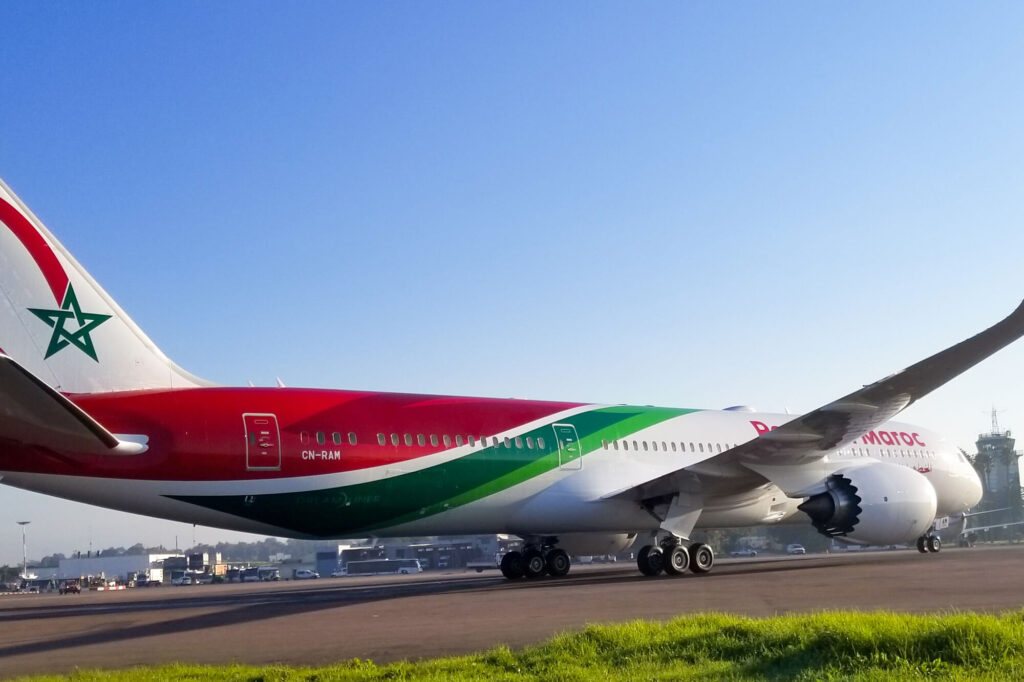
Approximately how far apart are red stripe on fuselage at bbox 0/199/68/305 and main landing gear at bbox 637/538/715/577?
12148 millimetres

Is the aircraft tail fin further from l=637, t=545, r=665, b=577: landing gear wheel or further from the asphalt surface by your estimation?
l=637, t=545, r=665, b=577: landing gear wheel

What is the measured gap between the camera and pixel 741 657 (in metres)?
7.58

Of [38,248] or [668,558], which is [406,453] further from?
[38,248]

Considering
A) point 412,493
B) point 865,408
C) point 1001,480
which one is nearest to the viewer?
point 412,493

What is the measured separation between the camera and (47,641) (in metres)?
11.5

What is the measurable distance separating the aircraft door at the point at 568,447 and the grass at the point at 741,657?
11.6m

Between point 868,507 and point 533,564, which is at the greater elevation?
Answer: point 868,507

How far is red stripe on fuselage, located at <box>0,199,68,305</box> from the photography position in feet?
48.6

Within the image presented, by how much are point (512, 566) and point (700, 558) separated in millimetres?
4521

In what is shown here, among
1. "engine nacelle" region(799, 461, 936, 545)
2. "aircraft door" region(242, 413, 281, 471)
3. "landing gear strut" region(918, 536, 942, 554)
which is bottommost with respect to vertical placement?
"landing gear strut" region(918, 536, 942, 554)

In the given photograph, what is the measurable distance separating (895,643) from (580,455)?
44.6ft

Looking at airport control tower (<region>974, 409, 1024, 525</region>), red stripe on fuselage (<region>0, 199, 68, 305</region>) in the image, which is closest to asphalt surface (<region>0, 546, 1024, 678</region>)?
red stripe on fuselage (<region>0, 199, 68, 305</region>)

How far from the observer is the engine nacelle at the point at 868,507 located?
20047mm

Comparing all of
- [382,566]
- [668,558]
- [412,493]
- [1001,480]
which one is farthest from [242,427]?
[1001,480]
